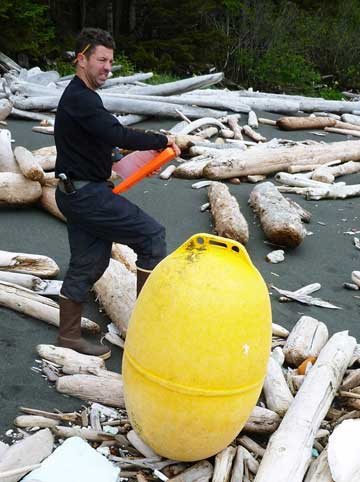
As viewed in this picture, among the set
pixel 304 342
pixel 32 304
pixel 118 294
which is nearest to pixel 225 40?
pixel 118 294

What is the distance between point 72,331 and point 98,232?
0.71m

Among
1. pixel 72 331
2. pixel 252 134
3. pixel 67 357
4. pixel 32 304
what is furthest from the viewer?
pixel 252 134

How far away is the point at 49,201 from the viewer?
25.9 feet

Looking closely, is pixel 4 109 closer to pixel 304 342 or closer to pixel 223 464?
pixel 304 342

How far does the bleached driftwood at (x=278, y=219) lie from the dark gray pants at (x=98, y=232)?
332 cm

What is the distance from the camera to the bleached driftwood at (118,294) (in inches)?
203

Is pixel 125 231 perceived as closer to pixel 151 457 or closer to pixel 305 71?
pixel 151 457

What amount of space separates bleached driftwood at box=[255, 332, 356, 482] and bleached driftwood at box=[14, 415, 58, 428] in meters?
1.21

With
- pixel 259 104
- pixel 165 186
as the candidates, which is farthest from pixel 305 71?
pixel 165 186

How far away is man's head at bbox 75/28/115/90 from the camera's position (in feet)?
13.8

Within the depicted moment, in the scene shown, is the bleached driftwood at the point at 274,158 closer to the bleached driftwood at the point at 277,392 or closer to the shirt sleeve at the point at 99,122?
the shirt sleeve at the point at 99,122

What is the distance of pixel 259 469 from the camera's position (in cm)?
331

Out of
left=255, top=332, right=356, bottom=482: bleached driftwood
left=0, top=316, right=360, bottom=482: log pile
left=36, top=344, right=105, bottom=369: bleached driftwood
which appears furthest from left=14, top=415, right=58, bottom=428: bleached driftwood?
left=255, top=332, right=356, bottom=482: bleached driftwood

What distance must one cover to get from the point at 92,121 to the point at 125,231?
28.8 inches
